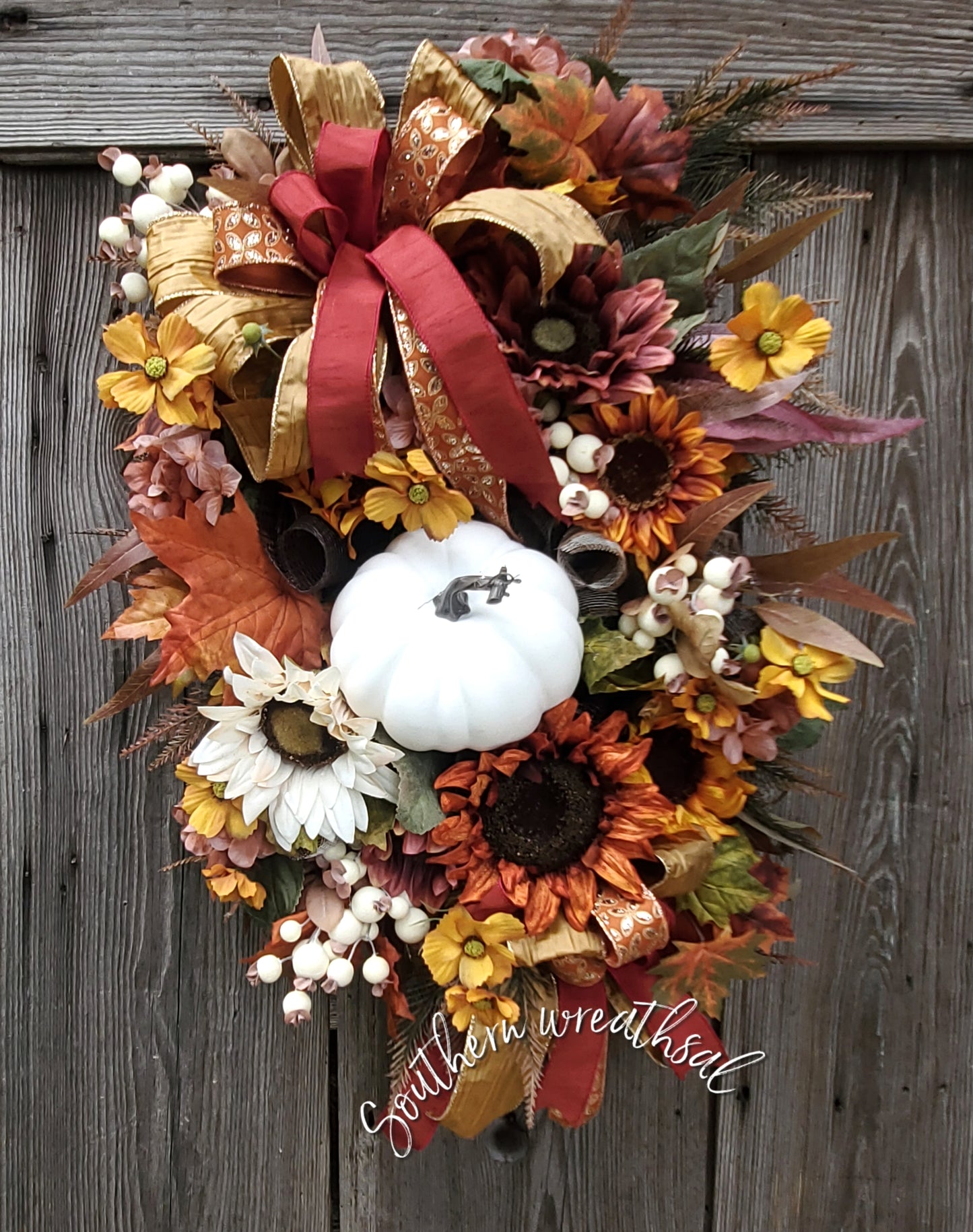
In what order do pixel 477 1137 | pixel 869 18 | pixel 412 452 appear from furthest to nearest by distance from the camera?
pixel 477 1137, pixel 869 18, pixel 412 452

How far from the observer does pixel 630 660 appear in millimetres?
681

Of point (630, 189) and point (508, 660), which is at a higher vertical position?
point (630, 189)

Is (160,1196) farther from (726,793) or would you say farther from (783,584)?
(783,584)

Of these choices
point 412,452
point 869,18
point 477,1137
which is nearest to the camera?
point 412,452

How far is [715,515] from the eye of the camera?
65 cm

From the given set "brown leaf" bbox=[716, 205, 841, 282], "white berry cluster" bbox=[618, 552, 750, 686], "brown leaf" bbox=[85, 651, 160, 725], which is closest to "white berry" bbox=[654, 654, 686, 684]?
"white berry cluster" bbox=[618, 552, 750, 686]

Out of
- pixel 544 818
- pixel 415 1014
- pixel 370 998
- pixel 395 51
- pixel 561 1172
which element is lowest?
pixel 561 1172

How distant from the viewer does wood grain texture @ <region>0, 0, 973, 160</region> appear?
0.82m

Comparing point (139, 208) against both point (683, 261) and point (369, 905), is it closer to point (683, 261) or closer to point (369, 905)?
point (683, 261)

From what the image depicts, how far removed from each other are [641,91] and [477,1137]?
3.46ft

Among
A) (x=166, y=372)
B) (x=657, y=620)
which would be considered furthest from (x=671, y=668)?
(x=166, y=372)

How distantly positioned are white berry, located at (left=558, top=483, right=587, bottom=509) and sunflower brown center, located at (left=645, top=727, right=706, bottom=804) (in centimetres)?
23

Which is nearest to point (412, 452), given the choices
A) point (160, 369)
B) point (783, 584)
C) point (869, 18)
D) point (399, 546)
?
point (399, 546)

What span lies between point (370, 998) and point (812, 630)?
0.62 meters
